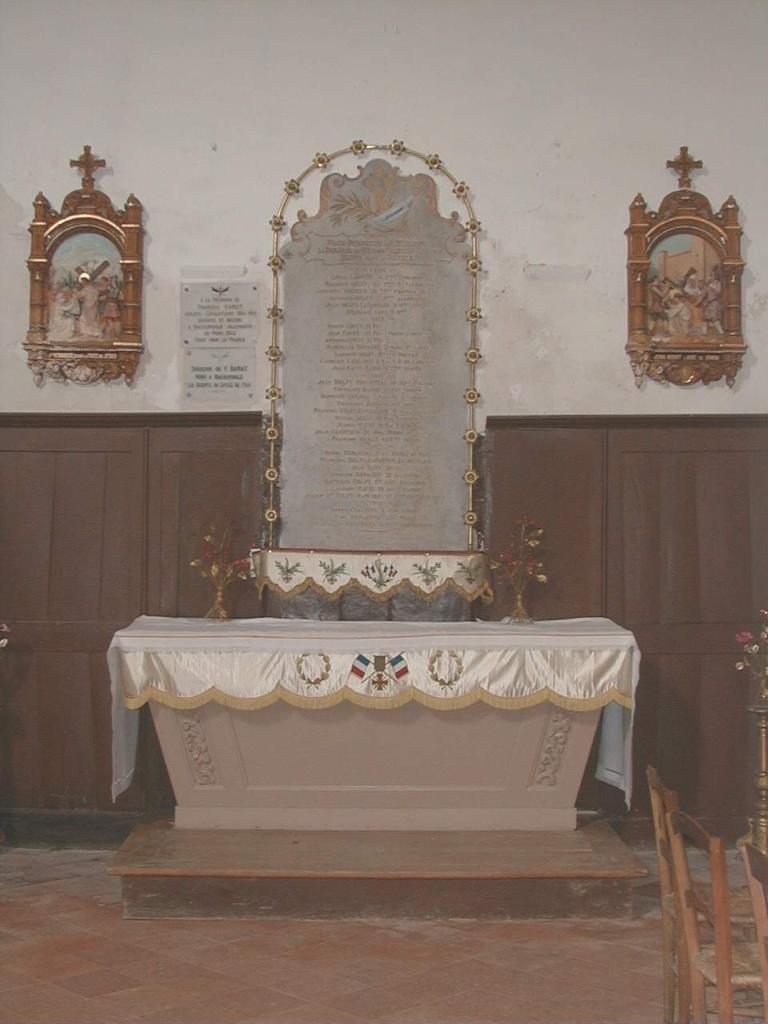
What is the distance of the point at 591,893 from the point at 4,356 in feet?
13.3

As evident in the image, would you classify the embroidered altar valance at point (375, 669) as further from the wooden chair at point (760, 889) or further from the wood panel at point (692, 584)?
the wooden chair at point (760, 889)

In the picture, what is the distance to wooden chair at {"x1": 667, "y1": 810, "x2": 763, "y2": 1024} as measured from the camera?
313 centimetres

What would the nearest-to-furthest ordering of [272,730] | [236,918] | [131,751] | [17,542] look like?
[236,918] → [272,730] → [131,751] → [17,542]

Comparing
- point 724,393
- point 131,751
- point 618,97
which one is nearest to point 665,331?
point 724,393

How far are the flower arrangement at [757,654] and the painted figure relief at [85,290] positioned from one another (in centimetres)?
360

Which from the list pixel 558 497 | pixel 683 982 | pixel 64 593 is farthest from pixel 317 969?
pixel 558 497

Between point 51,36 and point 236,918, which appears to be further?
point 51,36

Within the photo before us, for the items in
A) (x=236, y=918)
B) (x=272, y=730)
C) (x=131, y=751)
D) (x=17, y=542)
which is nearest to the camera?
(x=236, y=918)

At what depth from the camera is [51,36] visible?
6.89 metres

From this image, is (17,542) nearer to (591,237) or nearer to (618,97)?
(591,237)

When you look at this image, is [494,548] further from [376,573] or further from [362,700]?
[362,700]

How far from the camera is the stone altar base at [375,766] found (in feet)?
19.2

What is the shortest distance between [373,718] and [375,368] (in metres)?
1.98

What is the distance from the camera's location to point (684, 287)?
6.91 m
